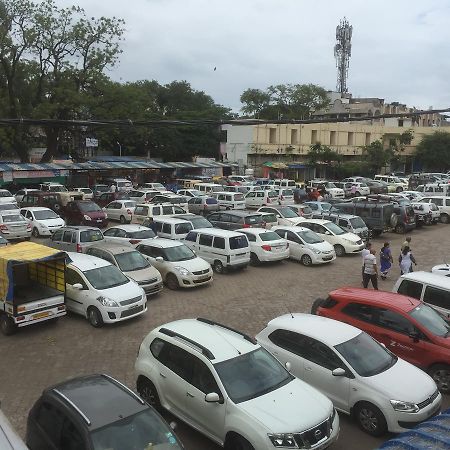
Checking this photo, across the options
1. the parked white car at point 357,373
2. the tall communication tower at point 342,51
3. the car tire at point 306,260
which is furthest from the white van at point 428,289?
the tall communication tower at point 342,51

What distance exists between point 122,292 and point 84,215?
13.9 meters

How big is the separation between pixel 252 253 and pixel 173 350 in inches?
447

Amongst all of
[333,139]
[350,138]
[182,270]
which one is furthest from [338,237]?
[350,138]

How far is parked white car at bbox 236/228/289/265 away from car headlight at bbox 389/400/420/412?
11.2 m

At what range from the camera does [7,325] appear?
1179cm

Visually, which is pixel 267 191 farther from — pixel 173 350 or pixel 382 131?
pixel 382 131

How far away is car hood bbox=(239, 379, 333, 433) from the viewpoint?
656cm

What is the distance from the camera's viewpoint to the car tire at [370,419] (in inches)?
301

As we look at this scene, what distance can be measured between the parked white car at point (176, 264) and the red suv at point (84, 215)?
32.1 ft

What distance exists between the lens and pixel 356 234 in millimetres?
22719

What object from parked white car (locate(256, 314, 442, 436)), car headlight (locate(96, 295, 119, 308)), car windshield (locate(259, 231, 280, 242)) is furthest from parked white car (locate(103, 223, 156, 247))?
parked white car (locate(256, 314, 442, 436))

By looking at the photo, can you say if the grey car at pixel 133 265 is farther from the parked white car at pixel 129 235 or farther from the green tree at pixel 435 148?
the green tree at pixel 435 148

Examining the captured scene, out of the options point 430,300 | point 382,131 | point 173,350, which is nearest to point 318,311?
point 430,300

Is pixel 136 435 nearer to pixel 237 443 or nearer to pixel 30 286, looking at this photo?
pixel 237 443
